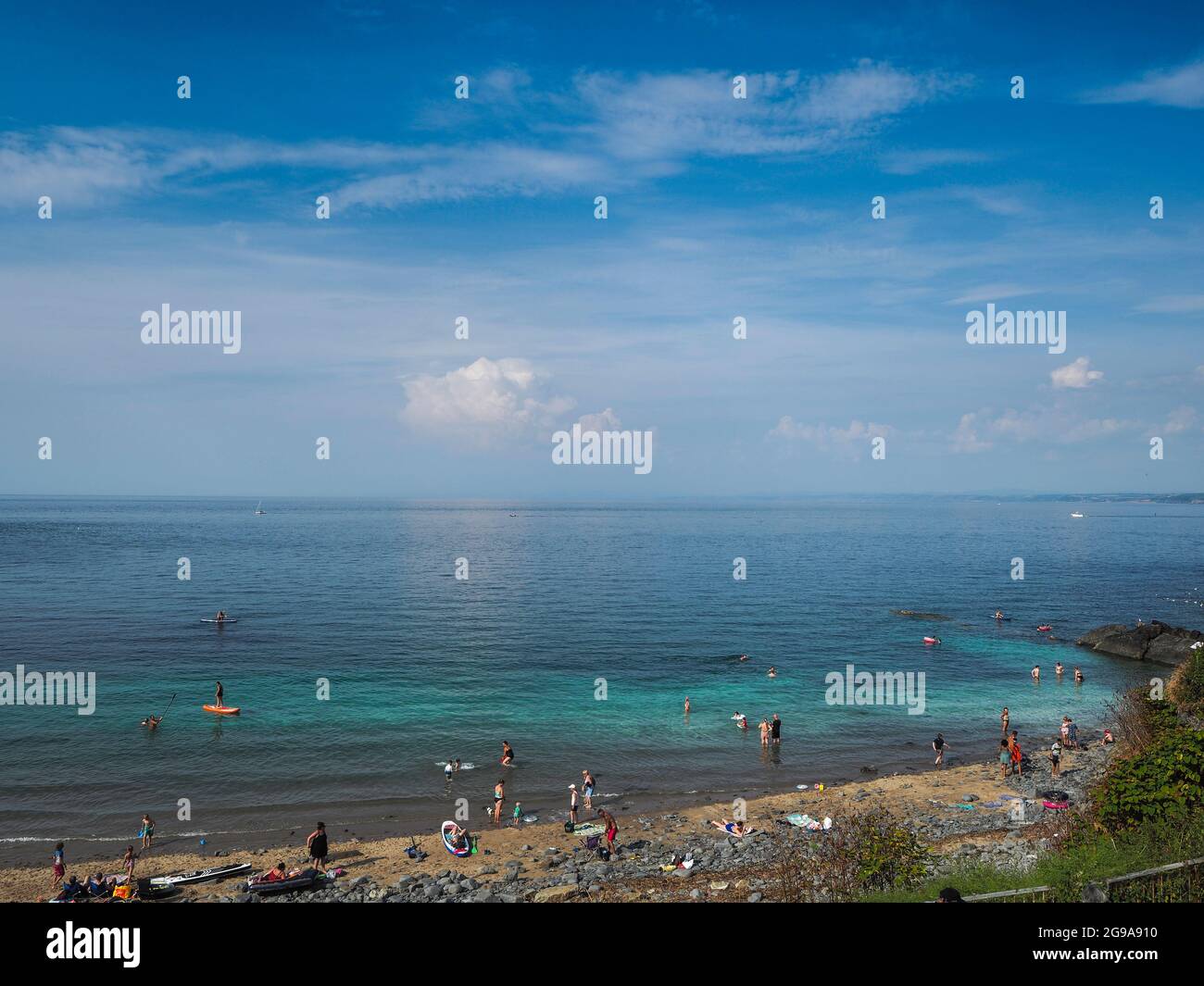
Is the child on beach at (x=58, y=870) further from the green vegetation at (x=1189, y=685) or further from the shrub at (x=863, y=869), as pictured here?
the green vegetation at (x=1189, y=685)

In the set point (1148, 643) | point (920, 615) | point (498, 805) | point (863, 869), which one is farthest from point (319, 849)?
point (920, 615)

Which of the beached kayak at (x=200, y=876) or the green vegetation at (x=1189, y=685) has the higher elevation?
the green vegetation at (x=1189, y=685)

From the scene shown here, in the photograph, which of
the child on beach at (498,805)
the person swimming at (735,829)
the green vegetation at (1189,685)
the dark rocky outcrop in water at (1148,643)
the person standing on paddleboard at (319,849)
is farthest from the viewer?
the dark rocky outcrop in water at (1148,643)

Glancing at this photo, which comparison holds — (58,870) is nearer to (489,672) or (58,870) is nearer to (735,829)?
(735,829)

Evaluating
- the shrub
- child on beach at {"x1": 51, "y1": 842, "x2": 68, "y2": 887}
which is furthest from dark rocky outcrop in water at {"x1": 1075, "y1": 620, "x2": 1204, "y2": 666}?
child on beach at {"x1": 51, "y1": 842, "x2": 68, "y2": 887}

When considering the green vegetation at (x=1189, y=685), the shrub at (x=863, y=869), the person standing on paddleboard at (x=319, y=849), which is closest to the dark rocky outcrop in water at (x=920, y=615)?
the green vegetation at (x=1189, y=685)

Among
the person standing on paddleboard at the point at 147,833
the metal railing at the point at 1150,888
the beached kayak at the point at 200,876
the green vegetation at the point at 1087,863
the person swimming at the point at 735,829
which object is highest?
the metal railing at the point at 1150,888

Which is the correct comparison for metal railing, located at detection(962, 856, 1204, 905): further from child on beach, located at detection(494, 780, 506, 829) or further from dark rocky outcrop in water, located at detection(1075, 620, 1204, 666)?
dark rocky outcrop in water, located at detection(1075, 620, 1204, 666)
